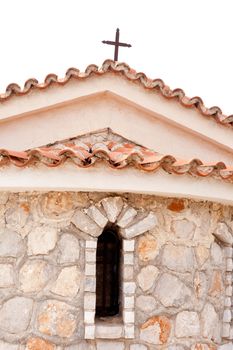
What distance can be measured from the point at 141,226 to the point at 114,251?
0.51 m

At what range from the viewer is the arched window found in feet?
18.0

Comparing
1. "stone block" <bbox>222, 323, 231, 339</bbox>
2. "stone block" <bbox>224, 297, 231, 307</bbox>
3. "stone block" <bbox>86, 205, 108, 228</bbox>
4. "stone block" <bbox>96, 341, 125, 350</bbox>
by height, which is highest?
"stone block" <bbox>86, 205, 108, 228</bbox>

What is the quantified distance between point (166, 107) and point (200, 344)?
2.59 m

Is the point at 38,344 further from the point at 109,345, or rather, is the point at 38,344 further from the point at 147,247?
the point at 147,247

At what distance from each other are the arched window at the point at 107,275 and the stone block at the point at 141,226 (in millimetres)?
373

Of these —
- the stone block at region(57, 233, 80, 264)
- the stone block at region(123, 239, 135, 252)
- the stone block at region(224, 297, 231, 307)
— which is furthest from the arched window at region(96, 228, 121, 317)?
the stone block at region(224, 297, 231, 307)

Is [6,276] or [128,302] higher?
[6,276]

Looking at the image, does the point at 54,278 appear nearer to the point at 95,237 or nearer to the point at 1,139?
the point at 95,237

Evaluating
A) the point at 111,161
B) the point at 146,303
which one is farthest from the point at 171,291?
the point at 111,161

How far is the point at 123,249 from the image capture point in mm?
5148

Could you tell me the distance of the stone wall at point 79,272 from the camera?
5008 mm

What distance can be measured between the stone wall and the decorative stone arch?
1cm

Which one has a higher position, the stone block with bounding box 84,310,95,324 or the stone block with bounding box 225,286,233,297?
the stone block with bounding box 225,286,233,297

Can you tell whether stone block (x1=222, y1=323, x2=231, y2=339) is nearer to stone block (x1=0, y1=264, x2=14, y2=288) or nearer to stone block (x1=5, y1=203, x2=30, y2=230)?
stone block (x1=0, y1=264, x2=14, y2=288)
